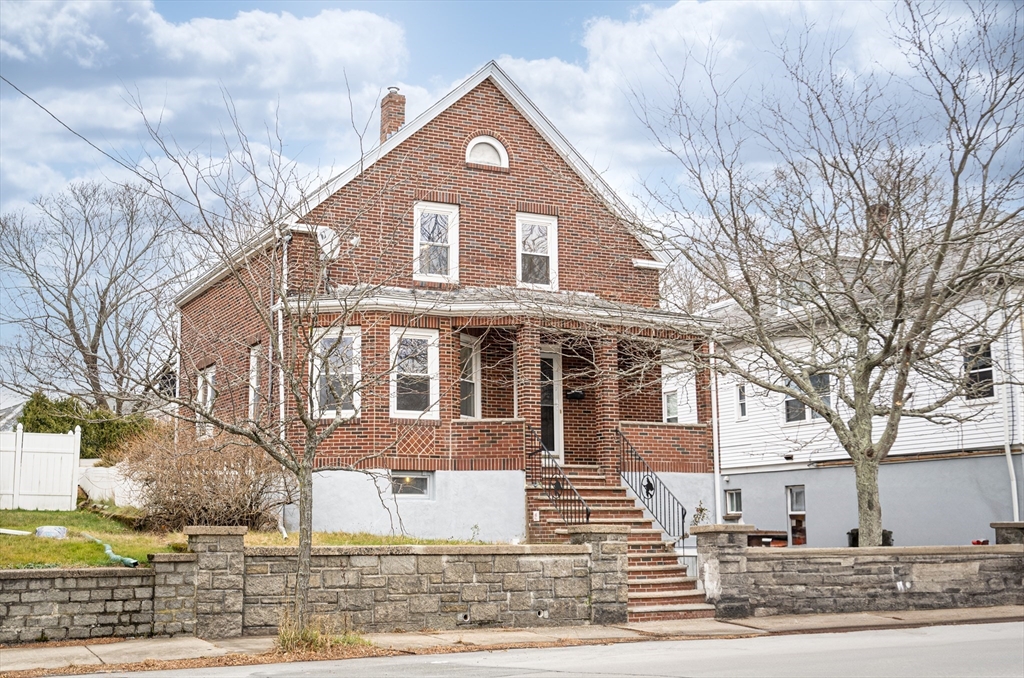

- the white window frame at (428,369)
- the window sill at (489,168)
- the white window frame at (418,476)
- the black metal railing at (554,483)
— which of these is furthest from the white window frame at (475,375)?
the window sill at (489,168)

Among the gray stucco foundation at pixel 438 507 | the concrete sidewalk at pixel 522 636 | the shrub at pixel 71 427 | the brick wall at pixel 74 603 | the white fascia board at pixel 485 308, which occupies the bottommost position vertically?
the concrete sidewalk at pixel 522 636

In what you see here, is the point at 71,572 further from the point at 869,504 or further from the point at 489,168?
the point at 489,168

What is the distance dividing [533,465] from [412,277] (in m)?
4.61

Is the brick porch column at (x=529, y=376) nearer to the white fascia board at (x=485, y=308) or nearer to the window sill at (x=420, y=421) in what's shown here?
the white fascia board at (x=485, y=308)

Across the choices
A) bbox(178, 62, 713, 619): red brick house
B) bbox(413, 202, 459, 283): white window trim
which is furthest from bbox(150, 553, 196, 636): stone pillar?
bbox(413, 202, 459, 283): white window trim

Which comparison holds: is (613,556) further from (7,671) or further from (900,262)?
(7,671)

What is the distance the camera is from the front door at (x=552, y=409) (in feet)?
71.2

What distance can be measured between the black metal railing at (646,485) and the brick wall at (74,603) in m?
10.1

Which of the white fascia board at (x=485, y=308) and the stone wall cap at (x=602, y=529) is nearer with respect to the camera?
the stone wall cap at (x=602, y=529)

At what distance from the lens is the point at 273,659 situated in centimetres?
1082

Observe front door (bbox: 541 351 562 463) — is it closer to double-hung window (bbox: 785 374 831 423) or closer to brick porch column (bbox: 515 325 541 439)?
brick porch column (bbox: 515 325 541 439)

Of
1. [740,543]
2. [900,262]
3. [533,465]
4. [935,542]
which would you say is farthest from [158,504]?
[935,542]

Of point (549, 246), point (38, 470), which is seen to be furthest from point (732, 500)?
point (38, 470)

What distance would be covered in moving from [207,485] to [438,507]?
13.9 feet
